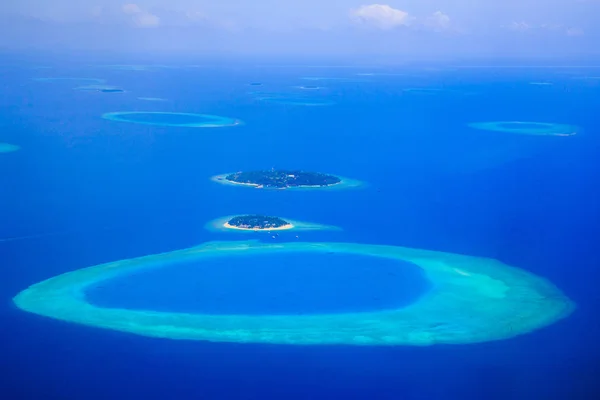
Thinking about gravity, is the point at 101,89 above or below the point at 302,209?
above

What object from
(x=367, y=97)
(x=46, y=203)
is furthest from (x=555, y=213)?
(x=367, y=97)

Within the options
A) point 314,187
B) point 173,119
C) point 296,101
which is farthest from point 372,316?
point 296,101

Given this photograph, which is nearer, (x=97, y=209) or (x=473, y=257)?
(x=473, y=257)

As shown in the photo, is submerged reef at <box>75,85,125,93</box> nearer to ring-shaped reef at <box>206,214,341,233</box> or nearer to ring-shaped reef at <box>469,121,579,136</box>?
ring-shaped reef at <box>469,121,579,136</box>

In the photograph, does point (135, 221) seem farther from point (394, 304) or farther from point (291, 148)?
point (291, 148)

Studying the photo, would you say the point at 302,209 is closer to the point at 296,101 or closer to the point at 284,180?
the point at 284,180

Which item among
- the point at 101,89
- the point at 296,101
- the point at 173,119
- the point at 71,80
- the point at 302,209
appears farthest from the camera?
the point at 71,80

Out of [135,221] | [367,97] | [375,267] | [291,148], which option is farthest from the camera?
[367,97]
